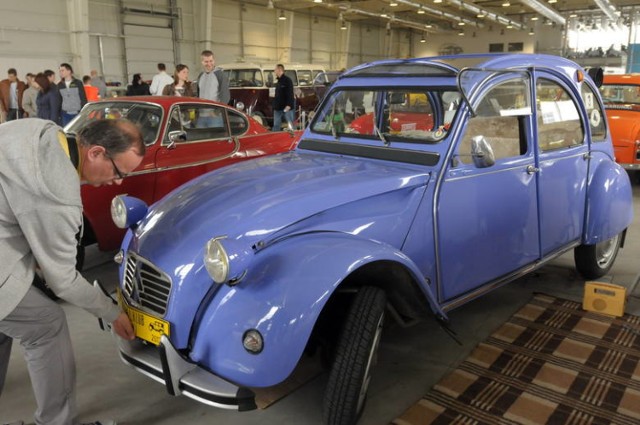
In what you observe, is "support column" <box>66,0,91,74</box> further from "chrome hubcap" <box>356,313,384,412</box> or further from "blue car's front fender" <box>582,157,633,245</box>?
"chrome hubcap" <box>356,313,384,412</box>

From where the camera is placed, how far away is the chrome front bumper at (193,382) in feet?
6.85

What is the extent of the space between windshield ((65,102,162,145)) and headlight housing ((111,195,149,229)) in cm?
223

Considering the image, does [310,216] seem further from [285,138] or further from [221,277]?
[285,138]

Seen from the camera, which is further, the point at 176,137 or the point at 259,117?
the point at 259,117

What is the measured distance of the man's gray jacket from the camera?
195 centimetres

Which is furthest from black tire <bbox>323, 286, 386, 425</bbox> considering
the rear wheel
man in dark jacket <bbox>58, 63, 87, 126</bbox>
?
the rear wheel

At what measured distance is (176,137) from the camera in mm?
5059

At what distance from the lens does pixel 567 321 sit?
3.77 metres

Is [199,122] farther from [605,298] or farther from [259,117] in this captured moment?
[259,117]

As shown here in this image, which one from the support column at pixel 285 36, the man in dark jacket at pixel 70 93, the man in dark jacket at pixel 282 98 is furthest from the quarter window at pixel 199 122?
the support column at pixel 285 36

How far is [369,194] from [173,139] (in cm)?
297

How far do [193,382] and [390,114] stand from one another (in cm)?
223

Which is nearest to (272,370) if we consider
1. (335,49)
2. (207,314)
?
(207,314)

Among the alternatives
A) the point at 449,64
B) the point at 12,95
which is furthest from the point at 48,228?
the point at 12,95
